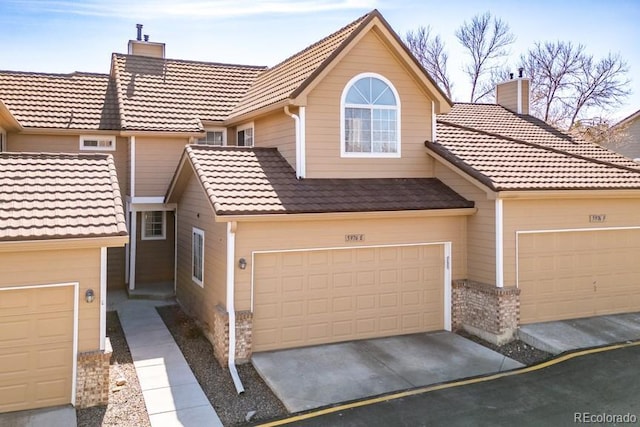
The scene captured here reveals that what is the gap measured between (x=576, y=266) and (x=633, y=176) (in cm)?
305

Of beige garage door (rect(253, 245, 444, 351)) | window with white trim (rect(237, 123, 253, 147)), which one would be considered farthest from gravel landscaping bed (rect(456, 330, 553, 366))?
window with white trim (rect(237, 123, 253, 147))

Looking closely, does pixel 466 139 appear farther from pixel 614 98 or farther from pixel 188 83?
pixel 614 98

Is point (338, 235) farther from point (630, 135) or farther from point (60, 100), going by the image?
point (630, 135)

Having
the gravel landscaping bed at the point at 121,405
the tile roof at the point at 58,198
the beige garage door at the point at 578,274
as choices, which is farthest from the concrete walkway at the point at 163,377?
the beige garage door at the point at 578,274

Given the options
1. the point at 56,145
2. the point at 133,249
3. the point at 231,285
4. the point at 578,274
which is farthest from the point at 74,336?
the point at 578,274

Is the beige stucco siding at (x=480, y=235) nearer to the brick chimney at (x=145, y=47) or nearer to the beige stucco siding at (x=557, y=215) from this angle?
the beige stucco siding at (x=557, y=215)

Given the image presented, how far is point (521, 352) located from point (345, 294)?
3953 millimetres

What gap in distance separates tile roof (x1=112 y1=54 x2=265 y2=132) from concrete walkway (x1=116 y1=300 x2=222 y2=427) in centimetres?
638

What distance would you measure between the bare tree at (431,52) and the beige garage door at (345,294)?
26312 mm

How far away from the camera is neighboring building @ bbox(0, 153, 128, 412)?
26.6ft

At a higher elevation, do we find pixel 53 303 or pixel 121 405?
pixel 53 303

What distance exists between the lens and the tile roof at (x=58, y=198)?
8258 mm

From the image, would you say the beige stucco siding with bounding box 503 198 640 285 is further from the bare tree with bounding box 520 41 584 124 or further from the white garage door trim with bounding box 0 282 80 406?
the bare tree with bounding box 520 41 584 124

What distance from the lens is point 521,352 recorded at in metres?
10.9
